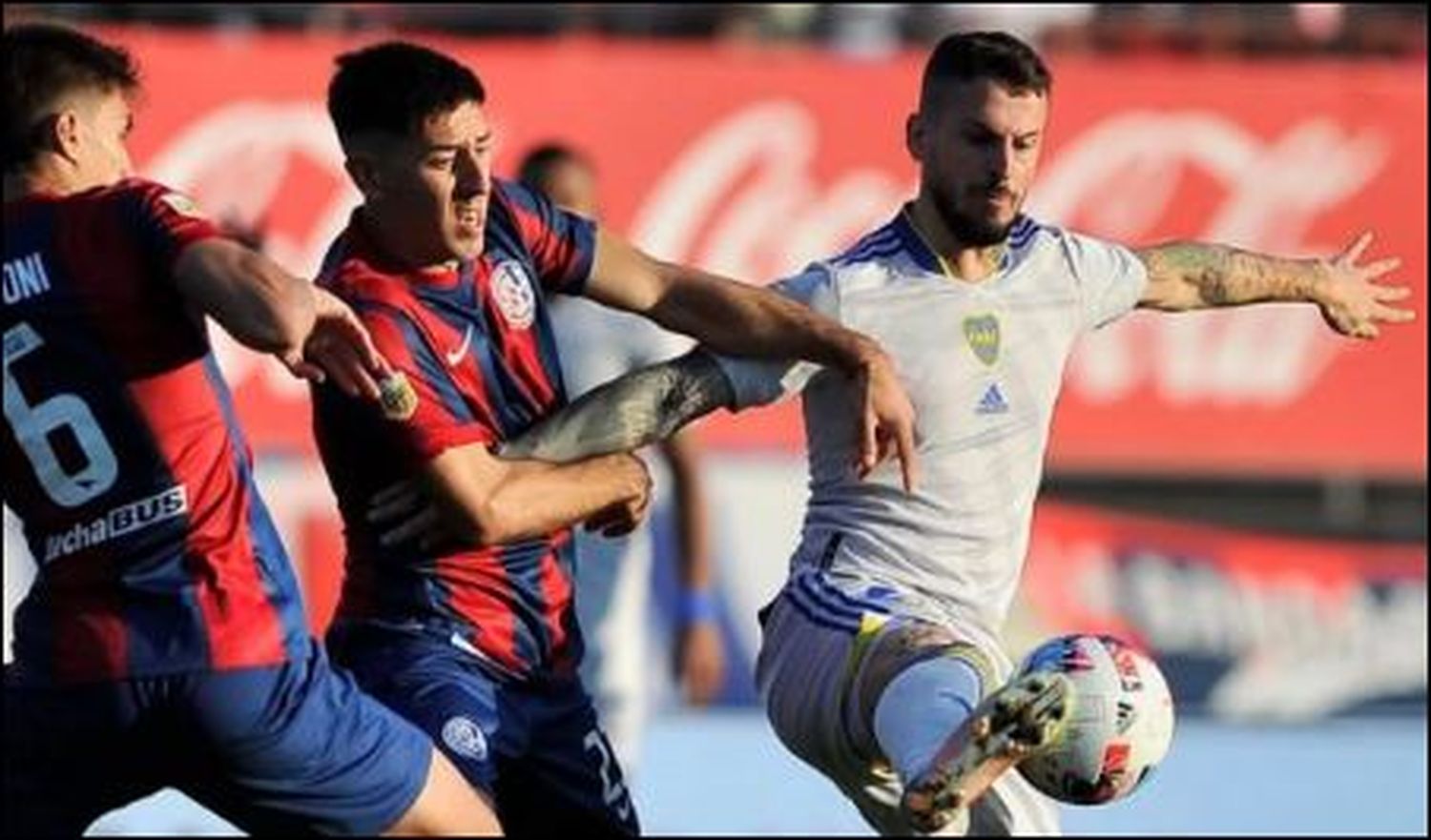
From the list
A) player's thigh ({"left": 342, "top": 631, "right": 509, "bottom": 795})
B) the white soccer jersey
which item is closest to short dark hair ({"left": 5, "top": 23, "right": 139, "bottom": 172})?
player's thigh ({"left": 342, "top": 631, "right": 509, "bottom": 795})

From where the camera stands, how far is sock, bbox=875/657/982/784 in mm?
6922

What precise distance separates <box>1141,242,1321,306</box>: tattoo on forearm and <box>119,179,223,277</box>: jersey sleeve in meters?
2.49

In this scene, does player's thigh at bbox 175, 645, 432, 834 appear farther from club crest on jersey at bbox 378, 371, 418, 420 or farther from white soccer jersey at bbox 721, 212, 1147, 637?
white soccer jersey at bbox 721, 212, 1147, 637

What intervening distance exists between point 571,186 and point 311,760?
12.7 feet

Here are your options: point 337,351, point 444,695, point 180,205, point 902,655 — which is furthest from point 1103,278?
point 180,205

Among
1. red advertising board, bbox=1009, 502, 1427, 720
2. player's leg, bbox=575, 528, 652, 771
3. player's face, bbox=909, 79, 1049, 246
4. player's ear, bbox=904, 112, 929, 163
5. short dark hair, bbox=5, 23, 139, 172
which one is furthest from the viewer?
red advertising board, bbox=1009, 502, 1427, 720

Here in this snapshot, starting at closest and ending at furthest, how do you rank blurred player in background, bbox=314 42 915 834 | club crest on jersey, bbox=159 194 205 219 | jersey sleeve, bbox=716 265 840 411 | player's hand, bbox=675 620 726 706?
1. club crest on jersey, bbox=159 194 205 219
2. blurred player in background, bbox=314 42 915 834
3. jersey sleeve, bbox=716 265 840 411
4. player's hand, bbox=675 620 726 706

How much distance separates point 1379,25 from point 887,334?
26.0 feet

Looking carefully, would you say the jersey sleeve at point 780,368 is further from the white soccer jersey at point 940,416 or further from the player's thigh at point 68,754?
the player's thigh at point 68,754

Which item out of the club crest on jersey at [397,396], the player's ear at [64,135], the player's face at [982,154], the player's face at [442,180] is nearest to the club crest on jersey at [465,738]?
the club crest on jersey at [397,396]

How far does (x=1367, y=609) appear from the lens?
14.7 meters

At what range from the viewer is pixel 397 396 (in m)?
6.66

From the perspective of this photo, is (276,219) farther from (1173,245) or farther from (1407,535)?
(1173,245)

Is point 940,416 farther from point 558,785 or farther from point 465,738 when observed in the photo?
point 465,738
